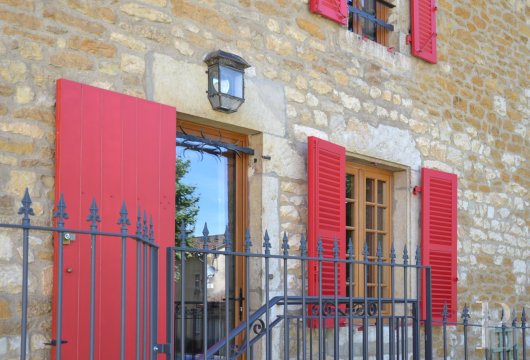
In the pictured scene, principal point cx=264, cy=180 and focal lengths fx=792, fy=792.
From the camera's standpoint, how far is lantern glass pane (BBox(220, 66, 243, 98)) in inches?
208

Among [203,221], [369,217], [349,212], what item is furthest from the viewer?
[369,217]

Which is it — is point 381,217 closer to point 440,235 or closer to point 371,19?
point 440,235

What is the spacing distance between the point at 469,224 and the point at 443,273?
0.72 metres

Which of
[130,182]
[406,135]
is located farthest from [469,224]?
[130,182]

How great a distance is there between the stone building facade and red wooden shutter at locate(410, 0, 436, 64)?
77 mm

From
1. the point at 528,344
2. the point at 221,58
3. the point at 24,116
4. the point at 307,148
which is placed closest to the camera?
the point at 24,116

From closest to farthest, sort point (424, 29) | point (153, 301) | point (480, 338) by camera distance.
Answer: point (153, 301) < point (424, 29) < point (480, 338)

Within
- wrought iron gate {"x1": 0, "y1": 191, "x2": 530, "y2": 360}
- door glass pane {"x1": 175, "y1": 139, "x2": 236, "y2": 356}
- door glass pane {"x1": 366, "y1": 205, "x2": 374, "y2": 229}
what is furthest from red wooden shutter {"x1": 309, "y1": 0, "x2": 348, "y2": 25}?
wrought iron gate {"x1": 0, "y1": 191, "x2": 530, "y2": 360}

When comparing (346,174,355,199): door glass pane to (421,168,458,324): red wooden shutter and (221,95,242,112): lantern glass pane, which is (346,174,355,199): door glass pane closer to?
(421,168,458,324): red wooden shutter

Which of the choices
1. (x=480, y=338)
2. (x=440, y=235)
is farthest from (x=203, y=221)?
(x=480, y=338)

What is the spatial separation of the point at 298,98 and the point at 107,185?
200 centimetres

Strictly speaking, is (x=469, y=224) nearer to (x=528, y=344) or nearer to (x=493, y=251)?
(x=493, y=251)

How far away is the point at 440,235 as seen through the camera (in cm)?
708

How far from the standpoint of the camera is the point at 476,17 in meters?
7.97
